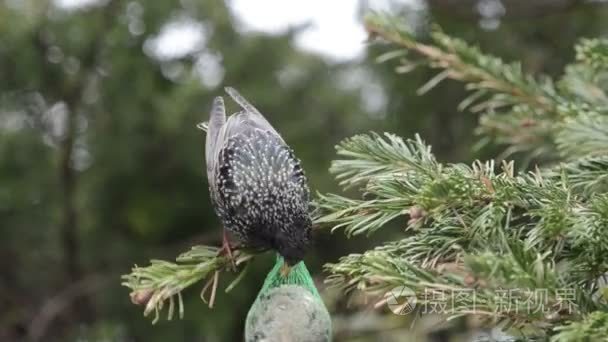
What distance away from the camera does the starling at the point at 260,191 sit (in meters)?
0.89

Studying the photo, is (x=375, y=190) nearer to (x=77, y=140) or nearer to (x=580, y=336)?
(x=580, y=336)

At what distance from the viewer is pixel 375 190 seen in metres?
0.82

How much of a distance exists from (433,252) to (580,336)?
203 millimetres

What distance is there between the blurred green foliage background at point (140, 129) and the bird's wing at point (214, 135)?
25.3 inches

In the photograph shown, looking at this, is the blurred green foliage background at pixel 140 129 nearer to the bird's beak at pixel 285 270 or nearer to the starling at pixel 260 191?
the starling at pixel 260 191

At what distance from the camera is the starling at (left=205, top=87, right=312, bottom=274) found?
0.89 m

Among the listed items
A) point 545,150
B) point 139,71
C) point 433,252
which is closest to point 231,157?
point 433,252

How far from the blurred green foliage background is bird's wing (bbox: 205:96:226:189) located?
0.64m

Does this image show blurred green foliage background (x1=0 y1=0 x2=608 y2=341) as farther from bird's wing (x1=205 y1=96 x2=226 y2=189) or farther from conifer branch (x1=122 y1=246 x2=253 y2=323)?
conifer branch (x1=122 y1=246 x2=253 y2=323)

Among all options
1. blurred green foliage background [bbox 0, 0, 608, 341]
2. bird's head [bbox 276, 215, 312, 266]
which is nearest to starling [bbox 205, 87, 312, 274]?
bird's head [bbox 276, 215, 312, 266]

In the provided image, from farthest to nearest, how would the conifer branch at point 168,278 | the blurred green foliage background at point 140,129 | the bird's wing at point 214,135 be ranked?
the blurred green foliage background at point 140,129 → the bird's wing at point 214,135 → the conifer branch at point 168,278

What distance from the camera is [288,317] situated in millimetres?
799

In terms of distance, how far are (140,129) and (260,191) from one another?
118cm

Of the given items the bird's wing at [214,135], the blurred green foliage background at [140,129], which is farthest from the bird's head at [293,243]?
the blurred green foliage background at [140,129]
